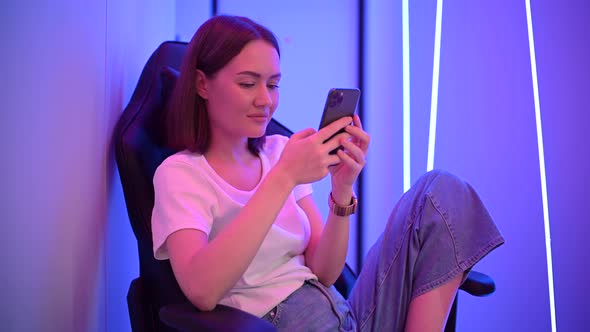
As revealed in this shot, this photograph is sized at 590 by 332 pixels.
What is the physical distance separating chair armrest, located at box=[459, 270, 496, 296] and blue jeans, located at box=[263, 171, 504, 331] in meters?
0.05

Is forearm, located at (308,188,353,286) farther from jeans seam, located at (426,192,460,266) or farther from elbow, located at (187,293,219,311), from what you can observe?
elbow, located at (187,293,219,311)

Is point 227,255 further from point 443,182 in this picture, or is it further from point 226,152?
point 443,182

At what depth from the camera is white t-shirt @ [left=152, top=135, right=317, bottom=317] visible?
1046mm

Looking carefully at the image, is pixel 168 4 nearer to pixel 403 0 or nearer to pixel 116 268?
pixel 403 0

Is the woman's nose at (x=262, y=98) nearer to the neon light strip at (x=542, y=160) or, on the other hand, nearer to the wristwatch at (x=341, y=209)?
the wristwatch at (x=341, y=209)

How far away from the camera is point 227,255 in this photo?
0.94m

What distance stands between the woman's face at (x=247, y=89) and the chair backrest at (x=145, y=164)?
209mm

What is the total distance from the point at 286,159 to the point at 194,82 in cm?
33

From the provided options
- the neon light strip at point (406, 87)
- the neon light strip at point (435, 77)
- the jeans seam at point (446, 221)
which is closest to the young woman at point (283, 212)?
the jeans seam at point (446, 221)

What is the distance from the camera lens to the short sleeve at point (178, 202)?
103cm

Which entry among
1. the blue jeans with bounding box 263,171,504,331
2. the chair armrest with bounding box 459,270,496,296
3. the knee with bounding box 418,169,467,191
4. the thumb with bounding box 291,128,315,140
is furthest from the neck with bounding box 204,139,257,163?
the chair armrest with bounding box 459,270,496,296

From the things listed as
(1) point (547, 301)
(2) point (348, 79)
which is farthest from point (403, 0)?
(1) point (547, 301)

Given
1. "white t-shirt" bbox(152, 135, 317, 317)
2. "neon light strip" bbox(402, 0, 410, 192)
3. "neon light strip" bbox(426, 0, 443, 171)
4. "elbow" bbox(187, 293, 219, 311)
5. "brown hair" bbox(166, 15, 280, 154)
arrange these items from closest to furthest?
"elbow" bbox(187, 293, 219, 311), "white t-shirt" bbox(152, 135, 317, 317), "brown hair" bbox(166, 15, 280, 154), "neon light strip" bbox(426, 0, 443, 171), "neon light strip" bbox(402, 0, 410, 192)

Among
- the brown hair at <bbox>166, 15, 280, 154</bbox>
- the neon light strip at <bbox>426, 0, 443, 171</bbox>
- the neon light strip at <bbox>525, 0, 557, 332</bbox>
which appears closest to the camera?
the brown hair at <bbox>166, 15, 280, 154</bbox>
